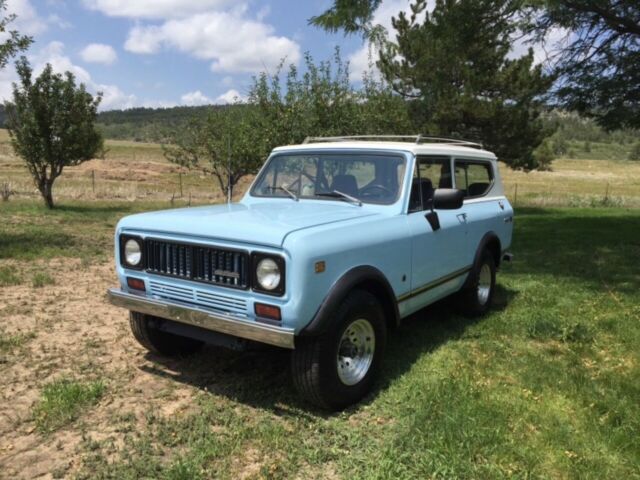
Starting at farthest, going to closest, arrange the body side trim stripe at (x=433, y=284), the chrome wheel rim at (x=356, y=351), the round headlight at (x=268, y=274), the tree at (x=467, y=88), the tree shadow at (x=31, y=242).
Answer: the tree at (x=467, y=88) → the tree shadow at (x=31, y=242) → the body side trim stripe at (x=433, y=284) → the chrome wheel rim at (x=356, y=351) → the round headlight at (x=268, y=274)

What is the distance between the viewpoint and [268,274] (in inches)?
136

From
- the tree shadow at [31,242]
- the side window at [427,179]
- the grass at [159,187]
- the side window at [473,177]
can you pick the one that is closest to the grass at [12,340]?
the side window at [427,179]

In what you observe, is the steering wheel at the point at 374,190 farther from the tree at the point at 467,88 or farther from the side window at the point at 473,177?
the tree at the point at 467,88

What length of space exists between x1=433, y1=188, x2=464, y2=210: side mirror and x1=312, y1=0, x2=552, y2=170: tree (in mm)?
6362

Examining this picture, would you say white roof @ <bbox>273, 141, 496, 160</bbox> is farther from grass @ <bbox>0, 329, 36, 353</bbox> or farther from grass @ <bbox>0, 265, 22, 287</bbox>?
grass @ <bbox>0, 265, 22, 287</bbox>

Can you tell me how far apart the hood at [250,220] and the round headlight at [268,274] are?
0.13 metres

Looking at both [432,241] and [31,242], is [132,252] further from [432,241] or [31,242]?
[31,242]

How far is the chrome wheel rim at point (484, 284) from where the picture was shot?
20.4 ft

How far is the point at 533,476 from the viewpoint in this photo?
3.11m

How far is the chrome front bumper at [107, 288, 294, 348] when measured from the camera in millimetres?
3352

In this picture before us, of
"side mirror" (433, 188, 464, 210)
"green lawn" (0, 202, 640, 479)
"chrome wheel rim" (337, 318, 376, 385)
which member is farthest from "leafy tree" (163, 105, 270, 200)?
"chrome wheel rim" (337, 318, 376, 385)

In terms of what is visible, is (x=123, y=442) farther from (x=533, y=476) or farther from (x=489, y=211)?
(x=489, y=211)

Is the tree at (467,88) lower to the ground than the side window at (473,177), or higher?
higher

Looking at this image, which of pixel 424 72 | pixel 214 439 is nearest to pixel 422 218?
pixel 214 439
